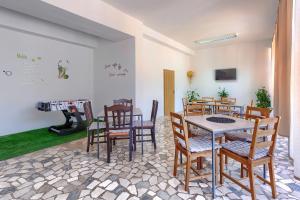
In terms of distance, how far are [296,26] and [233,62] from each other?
585 cm

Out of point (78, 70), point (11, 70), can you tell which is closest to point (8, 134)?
point (11, 70)

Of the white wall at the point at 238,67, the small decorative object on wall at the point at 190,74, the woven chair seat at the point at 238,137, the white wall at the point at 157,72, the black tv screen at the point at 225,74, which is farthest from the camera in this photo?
the small decorative object on wall at the point at 190,74

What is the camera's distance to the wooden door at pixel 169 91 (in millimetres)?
7412

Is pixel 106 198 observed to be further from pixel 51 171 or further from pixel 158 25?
pixel 158 25

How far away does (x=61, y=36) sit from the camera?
535 cm

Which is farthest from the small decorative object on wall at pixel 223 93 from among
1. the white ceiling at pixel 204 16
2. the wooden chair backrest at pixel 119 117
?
the wooden chair backrest at pixel 119 117

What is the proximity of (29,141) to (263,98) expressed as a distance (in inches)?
302

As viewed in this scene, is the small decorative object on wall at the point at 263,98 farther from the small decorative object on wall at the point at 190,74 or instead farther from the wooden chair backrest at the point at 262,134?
the wooden chair backrest at the point at 262,134

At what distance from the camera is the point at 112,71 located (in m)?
6.05

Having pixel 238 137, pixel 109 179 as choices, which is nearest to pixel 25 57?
pixel 109 179

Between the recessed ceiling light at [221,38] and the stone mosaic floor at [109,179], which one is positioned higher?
the recessed ceiling light at [221,38]

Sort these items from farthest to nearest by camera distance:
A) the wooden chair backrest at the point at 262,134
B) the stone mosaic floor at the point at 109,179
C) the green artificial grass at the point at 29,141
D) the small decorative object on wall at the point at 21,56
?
the small decorative object on wall at the point at 21,56 → the green artificial grass at the point at 29,141 → the stone mosaic floor at the point at 109,179 → the wooden chair backrest at the point at 262,134

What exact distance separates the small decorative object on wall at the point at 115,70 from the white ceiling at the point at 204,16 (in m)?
1.55

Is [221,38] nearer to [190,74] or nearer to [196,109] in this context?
[190,74]
